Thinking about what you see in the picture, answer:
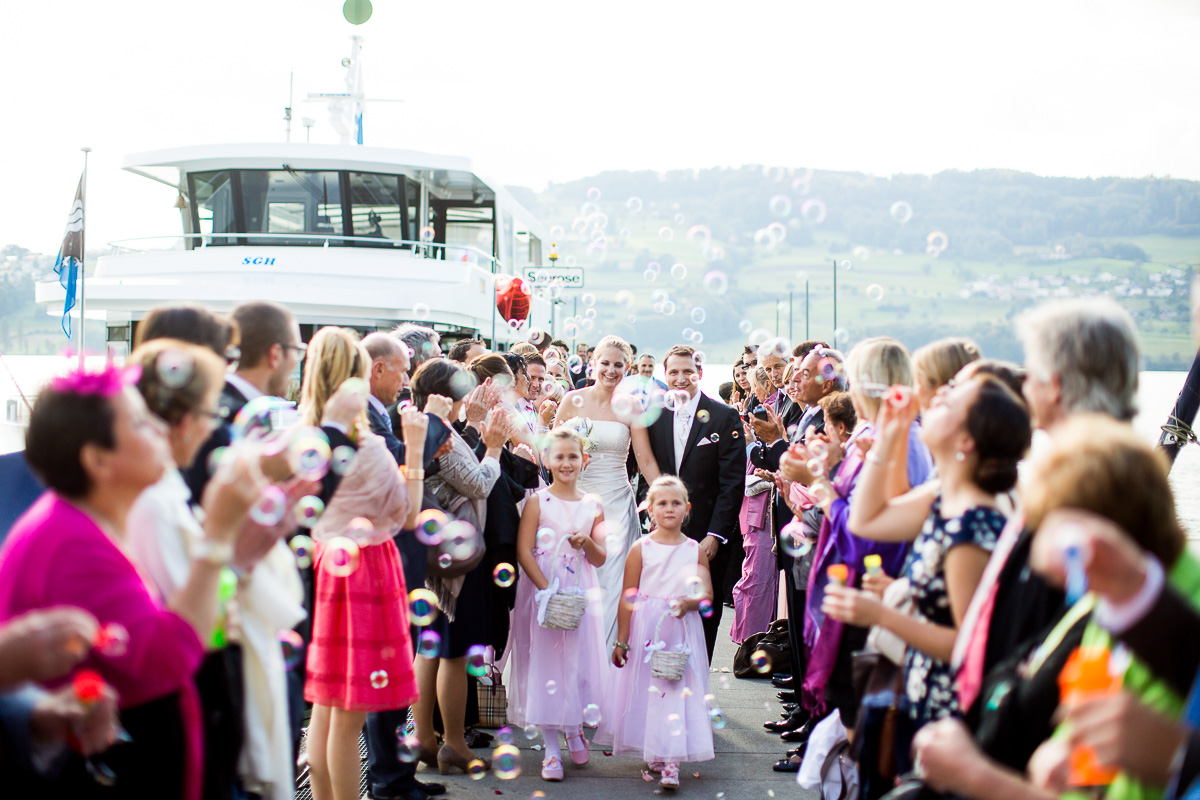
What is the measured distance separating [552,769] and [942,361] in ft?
9.81

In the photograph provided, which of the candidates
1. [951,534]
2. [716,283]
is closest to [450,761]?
[951,534]

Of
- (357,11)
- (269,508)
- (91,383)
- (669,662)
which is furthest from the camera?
(357,11)

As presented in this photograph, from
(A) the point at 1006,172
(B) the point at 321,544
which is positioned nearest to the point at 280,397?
(B) the point at 321,544

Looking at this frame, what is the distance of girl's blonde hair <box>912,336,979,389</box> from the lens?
3.24 metres

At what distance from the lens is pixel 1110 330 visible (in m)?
2.25

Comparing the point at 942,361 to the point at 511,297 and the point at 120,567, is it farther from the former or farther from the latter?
the point at 511,297

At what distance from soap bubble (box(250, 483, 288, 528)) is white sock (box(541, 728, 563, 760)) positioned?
3203 mm

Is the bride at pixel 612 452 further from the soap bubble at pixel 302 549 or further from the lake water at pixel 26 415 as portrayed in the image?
the soap bubble at pixel 302 549

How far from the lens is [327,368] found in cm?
357

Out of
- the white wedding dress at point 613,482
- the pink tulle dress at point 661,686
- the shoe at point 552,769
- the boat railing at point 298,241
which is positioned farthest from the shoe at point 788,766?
the boat railing at point 298,241

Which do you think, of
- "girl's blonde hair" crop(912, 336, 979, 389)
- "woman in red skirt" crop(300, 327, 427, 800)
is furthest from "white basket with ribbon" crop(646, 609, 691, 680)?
"girl's blonde hair" crop(912, 336, 979, 389)

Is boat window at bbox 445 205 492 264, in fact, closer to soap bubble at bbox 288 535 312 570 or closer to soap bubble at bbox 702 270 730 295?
soap bubble at bbox 702 270 730 295

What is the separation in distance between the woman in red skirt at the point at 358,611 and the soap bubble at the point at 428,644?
2.95ft

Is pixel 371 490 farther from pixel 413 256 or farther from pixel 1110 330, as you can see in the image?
pixel 413 256
